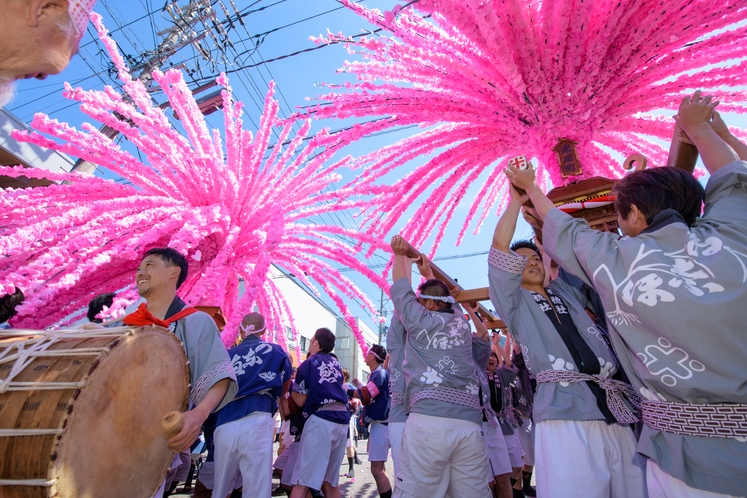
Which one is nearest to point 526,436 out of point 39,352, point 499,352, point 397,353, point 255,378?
point 499,352

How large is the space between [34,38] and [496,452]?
4.50 m

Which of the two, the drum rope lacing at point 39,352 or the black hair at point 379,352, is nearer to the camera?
the drum rope lacing at point 39,352

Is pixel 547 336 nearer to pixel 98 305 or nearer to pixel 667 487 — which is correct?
pixel 667 487


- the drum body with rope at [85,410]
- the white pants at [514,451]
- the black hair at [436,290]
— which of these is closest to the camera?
the drum body with rope at [85,410]

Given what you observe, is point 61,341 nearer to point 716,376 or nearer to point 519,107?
point 716,376

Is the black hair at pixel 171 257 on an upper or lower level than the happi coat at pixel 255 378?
upper

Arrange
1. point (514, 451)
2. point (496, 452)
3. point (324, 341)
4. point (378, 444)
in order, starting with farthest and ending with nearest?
point (514, 451), point (378, 444), point (324, 341), point (496, 452)

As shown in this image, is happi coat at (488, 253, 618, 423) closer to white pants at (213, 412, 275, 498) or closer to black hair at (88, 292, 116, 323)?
white pants at (213, 412, 275, 498)

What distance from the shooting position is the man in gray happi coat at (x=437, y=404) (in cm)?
235

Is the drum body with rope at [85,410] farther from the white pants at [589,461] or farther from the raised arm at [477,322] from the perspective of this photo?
the raised arm at [477,322]

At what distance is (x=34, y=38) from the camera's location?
104 cm

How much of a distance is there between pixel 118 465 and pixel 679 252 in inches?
82.1

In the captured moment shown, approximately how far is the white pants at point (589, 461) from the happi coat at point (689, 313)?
0.87 ft

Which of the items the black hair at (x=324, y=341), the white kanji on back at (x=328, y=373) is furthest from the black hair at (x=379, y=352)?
the white kanji on back at (x=328, y=373)
